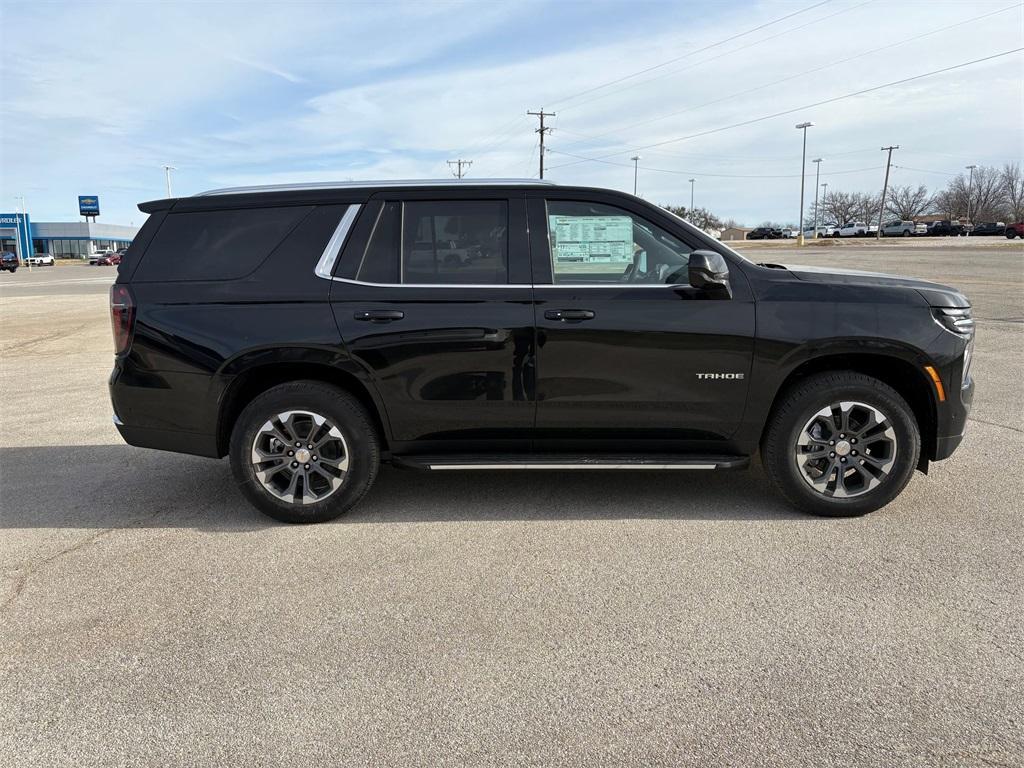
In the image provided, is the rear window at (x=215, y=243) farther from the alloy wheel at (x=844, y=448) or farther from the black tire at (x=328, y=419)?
the alloy wheel at (x=844, y=448)

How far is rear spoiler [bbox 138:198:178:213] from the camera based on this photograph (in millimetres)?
4465

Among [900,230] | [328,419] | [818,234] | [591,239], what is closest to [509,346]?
[591,239]

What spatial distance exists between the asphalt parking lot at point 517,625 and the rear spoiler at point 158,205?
72.2 inches

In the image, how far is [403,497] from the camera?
489cm

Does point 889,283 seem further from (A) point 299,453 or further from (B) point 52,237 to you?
(B) point 52,237

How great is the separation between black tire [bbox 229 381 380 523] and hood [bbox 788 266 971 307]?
8.62 feet

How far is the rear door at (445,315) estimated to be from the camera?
4.24 meters

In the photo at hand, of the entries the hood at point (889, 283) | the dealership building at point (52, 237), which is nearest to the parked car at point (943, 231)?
the hood at point (889, 283)

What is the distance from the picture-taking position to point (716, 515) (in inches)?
175

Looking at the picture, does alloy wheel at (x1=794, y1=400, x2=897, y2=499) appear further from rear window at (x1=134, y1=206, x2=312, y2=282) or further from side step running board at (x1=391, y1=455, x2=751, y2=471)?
rear window at (x1=134, y1=206, x2=312, y2=282)

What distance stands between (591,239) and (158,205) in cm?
256

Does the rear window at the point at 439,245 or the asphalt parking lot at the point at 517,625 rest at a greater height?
the rear window at the point at 439,245

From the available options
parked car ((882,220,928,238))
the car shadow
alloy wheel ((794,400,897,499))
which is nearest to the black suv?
alloy wheel ((794,400,897,499))

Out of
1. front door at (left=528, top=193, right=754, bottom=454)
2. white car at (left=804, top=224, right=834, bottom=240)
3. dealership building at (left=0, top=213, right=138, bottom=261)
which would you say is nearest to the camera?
front door at (left=528, top=193, right=754, bottom=454)
